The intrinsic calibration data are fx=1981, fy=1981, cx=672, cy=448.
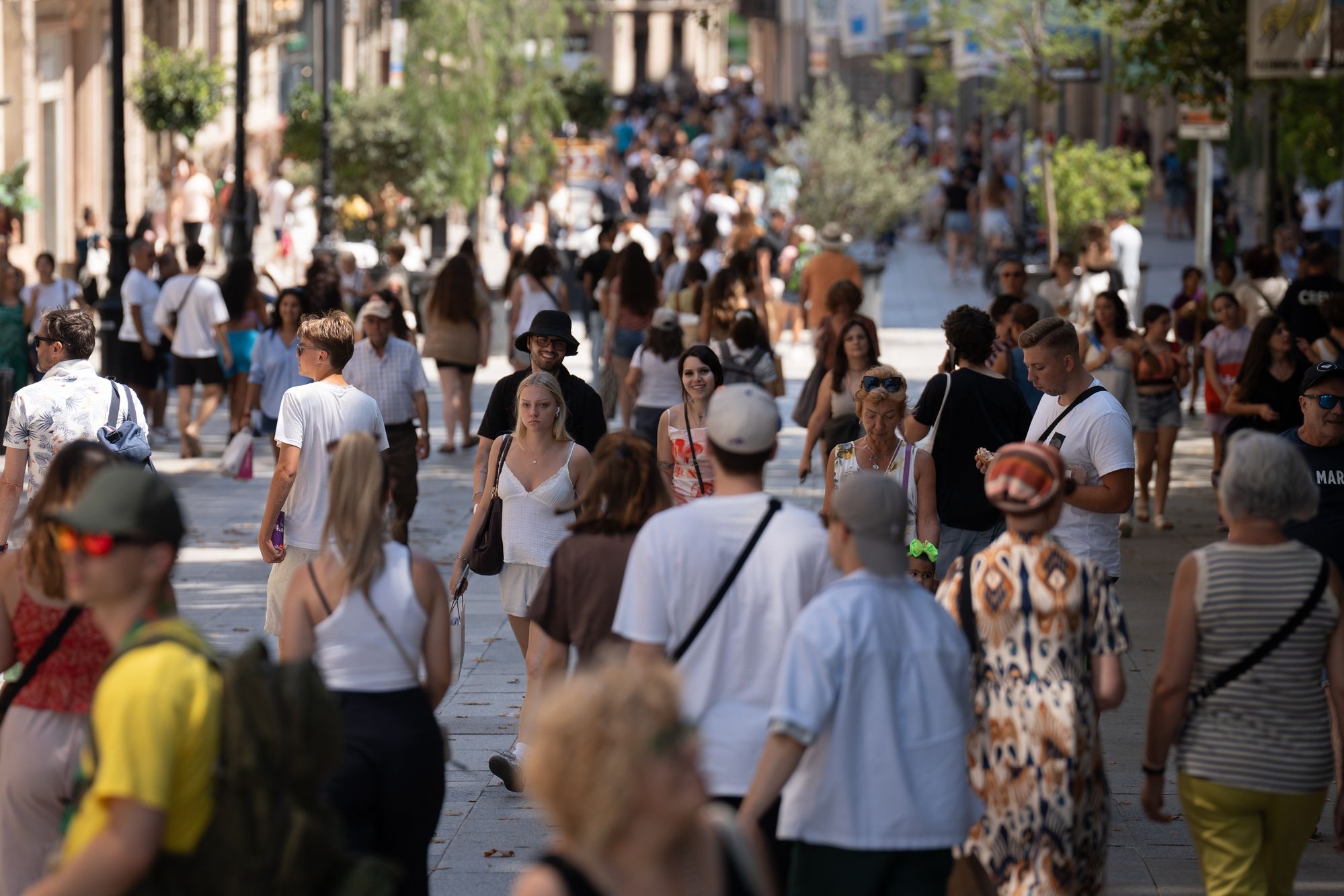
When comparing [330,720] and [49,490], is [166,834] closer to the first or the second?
[330,720]

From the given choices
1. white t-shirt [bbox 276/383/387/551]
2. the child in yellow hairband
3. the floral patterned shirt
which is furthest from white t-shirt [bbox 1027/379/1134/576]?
the floral patterned shirt

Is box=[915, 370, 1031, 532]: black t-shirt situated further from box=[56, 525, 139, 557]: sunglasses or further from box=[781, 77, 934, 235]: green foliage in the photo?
box=[781, 77, 934, 235]: green foliage

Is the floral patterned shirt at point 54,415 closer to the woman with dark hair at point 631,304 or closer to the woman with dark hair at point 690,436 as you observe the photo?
the woman with dark hair at point 690,436

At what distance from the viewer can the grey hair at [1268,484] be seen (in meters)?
4.84

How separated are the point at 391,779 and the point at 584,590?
42.5 inches

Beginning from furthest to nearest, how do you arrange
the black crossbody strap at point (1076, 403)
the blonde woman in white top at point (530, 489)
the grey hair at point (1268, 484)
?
the blonde woman in white top at point (530, 489) < the black crossbody strap at point (1076, 403) < the grey hair at point (1268, 484)

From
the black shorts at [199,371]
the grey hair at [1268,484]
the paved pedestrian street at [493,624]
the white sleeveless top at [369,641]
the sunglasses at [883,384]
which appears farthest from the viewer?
the black shorts at [199,371]

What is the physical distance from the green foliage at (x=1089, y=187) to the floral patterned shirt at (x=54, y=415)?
18.9m

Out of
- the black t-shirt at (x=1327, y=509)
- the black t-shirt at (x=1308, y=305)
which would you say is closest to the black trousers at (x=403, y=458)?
the black t-shirt at (x=1327, y=509)

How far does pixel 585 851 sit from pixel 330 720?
928mm

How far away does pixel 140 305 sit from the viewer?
53.1ft

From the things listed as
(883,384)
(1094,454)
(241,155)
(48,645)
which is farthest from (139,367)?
(48,645)

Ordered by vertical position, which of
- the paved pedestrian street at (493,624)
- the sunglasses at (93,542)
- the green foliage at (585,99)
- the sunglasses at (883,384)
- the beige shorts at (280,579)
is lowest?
the paved pedestrian street at (493,624)

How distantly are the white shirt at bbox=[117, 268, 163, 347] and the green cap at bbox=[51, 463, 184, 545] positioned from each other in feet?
42.0
